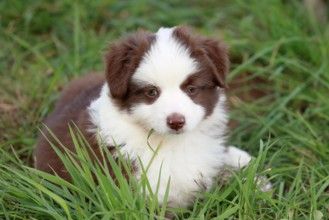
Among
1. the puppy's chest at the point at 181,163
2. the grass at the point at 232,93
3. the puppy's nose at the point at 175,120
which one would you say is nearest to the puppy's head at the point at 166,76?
the puppy's nose at the point at 175,120

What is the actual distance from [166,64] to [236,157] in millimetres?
1489

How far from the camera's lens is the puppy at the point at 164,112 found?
166 inches

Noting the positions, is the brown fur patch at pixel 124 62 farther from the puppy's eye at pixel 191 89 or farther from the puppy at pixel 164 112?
the puppy's eye at pixel 191 89

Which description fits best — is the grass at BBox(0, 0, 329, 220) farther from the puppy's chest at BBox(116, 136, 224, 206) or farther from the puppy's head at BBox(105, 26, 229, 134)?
the puppy's head at BBox(105, 26, 229, 134)

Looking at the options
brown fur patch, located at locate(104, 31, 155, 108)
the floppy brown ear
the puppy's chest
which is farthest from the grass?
the floppy brown ear

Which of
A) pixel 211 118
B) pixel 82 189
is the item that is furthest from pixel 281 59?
pixel 82 189

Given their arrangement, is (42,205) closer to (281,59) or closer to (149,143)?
(149,143)

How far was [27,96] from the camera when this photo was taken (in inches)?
249

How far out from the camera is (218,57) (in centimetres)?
447

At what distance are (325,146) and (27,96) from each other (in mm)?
2948

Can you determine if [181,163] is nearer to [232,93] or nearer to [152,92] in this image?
[152,92]

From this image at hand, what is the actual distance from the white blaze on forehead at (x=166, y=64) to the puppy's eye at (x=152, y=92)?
0.05 meters

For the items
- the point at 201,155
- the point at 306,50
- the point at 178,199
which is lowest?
the point at 178,199

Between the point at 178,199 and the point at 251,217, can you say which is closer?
the point at 251,217
